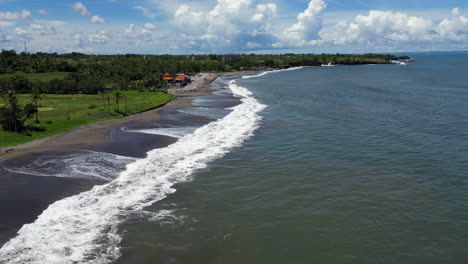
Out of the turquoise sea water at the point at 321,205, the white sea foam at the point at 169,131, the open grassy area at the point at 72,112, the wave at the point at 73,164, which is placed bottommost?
the turquoise sea water at the point at 321,205

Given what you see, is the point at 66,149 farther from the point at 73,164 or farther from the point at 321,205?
the point at 321,205

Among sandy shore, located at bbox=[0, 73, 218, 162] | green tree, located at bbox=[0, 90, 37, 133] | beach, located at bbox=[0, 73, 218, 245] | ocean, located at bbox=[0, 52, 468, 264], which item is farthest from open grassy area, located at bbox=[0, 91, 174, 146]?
ocean, located at bbox=[0, 52, 468, 264]

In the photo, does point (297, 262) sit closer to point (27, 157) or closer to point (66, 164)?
point (66, 164)

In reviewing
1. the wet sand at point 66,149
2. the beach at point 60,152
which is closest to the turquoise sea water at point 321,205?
the wet sand at point 66,149

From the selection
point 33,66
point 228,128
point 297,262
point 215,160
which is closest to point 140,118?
point 228,128

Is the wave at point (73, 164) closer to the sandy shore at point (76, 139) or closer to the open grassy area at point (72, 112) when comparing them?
the sandy shore at point (76, 139)

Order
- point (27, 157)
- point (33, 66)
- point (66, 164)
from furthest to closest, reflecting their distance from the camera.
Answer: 1. point (33, 66)
2. point (27, 157)
3. point (66, 164)

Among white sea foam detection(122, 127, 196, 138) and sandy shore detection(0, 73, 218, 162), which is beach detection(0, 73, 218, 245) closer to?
sandy shore detection(0, 73, 218, 162)
